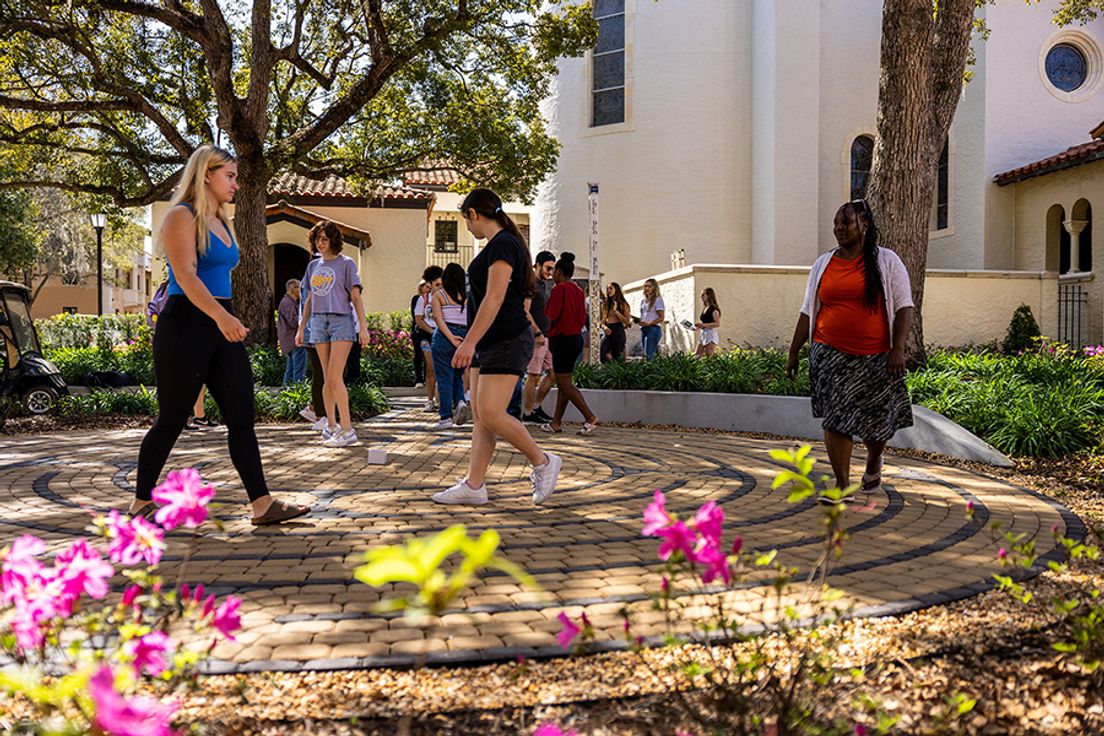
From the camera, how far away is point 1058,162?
19.3 metres

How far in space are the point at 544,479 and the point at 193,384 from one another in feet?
6.75

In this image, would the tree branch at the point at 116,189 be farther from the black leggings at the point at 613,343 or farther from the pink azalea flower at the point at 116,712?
the pink azalea flower at the point at 116,712

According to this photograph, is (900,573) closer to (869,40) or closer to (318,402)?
(318,402)

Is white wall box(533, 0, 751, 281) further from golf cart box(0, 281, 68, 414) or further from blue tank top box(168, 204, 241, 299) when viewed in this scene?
blue tank top box(168, 204, 241, 299)

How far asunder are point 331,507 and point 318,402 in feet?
14.1

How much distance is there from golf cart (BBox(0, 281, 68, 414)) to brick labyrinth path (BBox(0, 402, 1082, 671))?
364 centimetres

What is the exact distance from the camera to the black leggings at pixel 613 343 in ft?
53.2

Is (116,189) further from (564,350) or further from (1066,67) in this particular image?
(1066,67)

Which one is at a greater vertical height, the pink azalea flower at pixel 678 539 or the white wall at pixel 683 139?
the white wall at pixel 683 139

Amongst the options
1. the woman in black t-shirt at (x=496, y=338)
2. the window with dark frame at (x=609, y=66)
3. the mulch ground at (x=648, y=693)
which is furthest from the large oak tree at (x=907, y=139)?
the window with dark frame at (x=609, y=66)

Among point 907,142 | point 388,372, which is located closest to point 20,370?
point 388,372

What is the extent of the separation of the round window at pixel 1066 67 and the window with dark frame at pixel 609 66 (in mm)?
10437

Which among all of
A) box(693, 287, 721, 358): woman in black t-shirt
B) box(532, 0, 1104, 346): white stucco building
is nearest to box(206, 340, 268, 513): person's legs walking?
box(693, 287, 721, 358): woman in black t-shirt

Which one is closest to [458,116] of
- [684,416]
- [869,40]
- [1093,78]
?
[684,416]
